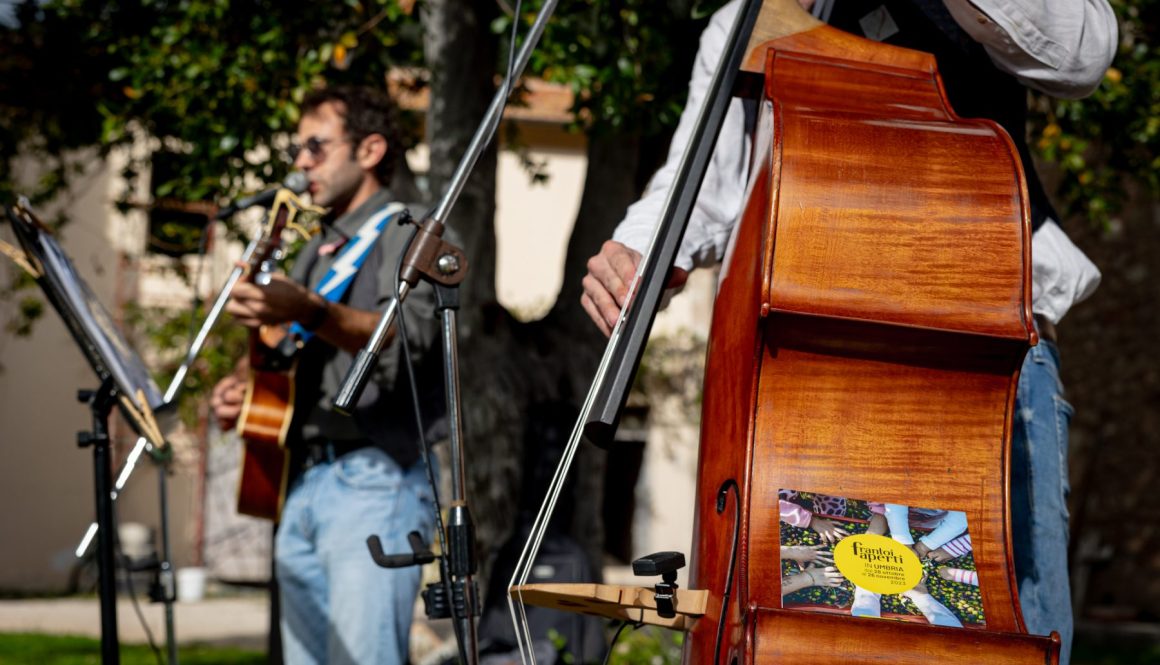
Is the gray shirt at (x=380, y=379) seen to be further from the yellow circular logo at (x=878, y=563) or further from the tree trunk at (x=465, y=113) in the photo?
the tree trunk at (x=465, y=113)

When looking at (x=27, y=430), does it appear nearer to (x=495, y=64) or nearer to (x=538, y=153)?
(x=538, y=153)

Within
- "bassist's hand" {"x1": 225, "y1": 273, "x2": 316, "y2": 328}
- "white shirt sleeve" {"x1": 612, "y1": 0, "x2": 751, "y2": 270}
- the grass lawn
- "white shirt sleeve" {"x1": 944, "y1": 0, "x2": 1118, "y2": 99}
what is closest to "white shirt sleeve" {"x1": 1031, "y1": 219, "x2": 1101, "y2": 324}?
"white shirt sleeve" {"x1": 944, "y1": 0, "x2": 1118, "y2": 99}

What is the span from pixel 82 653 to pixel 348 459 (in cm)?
519

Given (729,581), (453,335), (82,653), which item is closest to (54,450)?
(82,653)

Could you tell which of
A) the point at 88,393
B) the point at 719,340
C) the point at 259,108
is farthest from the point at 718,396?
the point at 259,108

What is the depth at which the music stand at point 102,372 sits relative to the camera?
106 inches

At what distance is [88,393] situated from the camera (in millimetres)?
3025

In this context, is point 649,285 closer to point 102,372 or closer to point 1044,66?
point 1044,66

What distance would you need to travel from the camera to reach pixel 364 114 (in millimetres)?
3428

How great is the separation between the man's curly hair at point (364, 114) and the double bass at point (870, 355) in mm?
1811

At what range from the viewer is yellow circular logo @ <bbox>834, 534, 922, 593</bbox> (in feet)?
5.19

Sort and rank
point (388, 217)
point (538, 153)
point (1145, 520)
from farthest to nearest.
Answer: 1. point (538, 153)
2. point (1145, 520)
3. point (388, 217)

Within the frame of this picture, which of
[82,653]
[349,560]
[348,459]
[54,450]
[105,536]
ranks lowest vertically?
[54,450]

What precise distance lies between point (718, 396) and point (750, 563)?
365 millimetres
